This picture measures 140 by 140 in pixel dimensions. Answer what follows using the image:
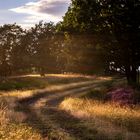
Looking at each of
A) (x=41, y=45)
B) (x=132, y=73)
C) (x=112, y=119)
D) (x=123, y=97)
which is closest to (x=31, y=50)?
(x=41, y=45)

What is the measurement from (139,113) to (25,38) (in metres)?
87.3

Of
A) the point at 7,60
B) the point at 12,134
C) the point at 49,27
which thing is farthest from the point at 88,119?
the point at 49,27

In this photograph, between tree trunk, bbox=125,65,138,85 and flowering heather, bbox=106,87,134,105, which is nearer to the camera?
flowering heather, bbox=106,87,134,105

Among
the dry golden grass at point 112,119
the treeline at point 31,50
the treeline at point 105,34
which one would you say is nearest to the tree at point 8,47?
the treeline at point 31,50

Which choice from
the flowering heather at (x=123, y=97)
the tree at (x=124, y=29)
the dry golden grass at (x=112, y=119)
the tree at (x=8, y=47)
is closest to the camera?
the dry golden grass at (x=112, y=119)

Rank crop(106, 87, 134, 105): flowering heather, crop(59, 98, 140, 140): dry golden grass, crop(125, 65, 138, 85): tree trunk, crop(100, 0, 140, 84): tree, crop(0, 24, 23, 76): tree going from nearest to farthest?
crop(59, 98, 140, 140): dry golden grass
crop(106, 87, 134, 105): flowering heather
crop(100, 0, 140, 84): tree
crop(125, 65, 138, 85): tree trunk
crop(0, 24, 23, 76): tree

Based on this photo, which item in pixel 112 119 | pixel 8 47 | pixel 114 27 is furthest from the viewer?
pixel 8 47

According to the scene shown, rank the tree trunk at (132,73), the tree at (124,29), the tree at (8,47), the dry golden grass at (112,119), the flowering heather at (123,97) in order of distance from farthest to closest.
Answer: the tree at (8,47), the tree trunk at (132,73), the tree at (124,29), the flowering heather at (123,97), the dry golden grass at (112,119)

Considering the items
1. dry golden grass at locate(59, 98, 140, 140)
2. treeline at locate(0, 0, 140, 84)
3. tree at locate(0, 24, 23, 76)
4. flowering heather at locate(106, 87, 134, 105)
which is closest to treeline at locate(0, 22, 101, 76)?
tree at locate(0, 24, 23, 76)

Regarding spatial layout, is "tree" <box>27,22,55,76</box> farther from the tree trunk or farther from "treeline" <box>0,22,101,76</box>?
the tree trunk

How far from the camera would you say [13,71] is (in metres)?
103

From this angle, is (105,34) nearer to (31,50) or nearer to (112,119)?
(112,119)

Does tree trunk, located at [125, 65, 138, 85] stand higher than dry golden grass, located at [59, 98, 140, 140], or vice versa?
tree trunk, located at [125, 65, 138, 85]

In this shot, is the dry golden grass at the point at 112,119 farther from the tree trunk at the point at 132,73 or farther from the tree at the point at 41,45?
the tree at the point at 41,45
